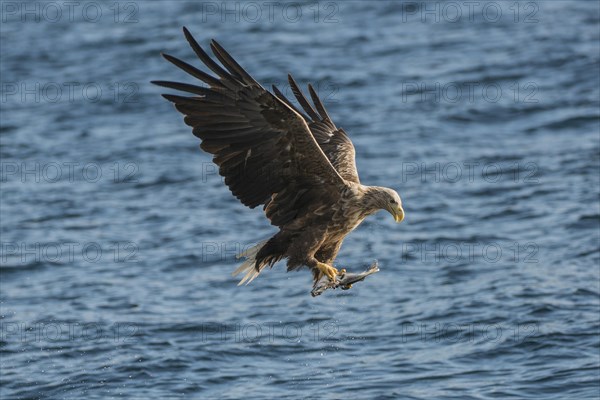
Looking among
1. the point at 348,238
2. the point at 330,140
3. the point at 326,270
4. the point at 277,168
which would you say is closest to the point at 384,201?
the point at 326,270

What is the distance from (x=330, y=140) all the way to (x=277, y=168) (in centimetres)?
117

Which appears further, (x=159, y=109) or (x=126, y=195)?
(x=159, y=109)

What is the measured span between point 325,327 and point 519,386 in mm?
1902

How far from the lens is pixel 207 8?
792 inches

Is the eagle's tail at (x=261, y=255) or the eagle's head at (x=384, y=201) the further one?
the eagle's tail at (x=261, y=255)

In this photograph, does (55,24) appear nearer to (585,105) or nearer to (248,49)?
(248,49)

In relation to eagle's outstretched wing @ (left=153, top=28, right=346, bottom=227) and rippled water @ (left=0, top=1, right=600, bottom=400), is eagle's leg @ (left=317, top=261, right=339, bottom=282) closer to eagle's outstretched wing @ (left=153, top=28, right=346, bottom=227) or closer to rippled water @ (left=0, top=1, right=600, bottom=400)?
eagle's outstretched wing @ (left=153, top=28, right=346, bottom=227)

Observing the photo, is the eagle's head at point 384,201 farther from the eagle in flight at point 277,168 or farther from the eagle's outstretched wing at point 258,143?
the eagle's outstretched wing at point 258,143

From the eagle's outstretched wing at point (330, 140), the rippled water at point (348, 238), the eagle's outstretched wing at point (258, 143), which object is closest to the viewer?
the eagle's outstretched wing at point (258, 143)

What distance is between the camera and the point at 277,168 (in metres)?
7.63

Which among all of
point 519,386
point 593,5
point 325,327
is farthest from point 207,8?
point 519,386

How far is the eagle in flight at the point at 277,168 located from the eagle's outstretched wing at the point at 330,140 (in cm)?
44

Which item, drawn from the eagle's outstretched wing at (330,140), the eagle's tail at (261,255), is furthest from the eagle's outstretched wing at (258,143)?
the eagle's outstretched wing at (330,140)

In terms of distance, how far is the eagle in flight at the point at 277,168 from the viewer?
24.3 ft
